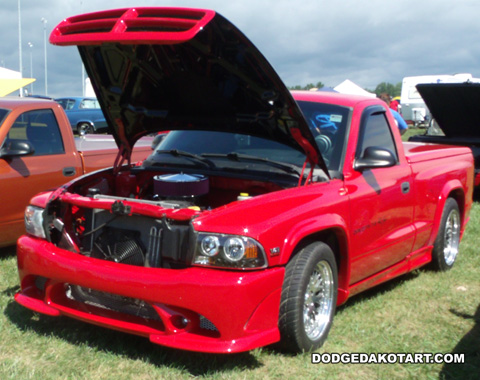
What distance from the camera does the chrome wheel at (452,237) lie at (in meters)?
6.01

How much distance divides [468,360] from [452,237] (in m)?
2.44

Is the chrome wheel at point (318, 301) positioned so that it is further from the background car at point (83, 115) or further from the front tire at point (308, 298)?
the background car at point (83, 115)

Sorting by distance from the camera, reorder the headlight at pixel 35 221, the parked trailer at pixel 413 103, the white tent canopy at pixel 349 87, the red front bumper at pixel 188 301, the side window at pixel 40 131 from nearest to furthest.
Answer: the red front bumper at pixel 188 301 < the headlight at pixel 35 221 < the side window at pixel 40 131 < the white tent canopy at pixel 349 87 < the parked trailer at pixel 413 103

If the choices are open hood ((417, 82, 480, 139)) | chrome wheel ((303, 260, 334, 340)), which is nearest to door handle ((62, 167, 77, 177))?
chrome wheel ((303, 260, 334, 340))

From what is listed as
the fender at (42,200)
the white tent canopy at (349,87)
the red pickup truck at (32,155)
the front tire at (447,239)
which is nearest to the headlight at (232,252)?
the fender at (42,200)

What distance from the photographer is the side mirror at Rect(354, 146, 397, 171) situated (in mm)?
4305

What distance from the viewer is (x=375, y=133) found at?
4863 millimetres

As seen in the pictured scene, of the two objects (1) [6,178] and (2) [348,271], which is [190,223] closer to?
(2) [348,271]

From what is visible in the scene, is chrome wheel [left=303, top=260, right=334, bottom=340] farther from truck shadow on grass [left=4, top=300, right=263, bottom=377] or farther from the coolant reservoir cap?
the coolant reservoir cap

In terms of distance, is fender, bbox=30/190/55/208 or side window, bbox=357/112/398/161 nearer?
fender, bbox=30/190/55/208

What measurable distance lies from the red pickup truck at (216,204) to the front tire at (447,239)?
495 mm

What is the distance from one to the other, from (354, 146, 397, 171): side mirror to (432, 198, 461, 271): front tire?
5.38 ft

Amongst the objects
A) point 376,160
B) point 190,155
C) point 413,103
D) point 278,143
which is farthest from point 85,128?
point 376,160

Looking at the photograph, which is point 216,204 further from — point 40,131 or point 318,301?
point 40,131
